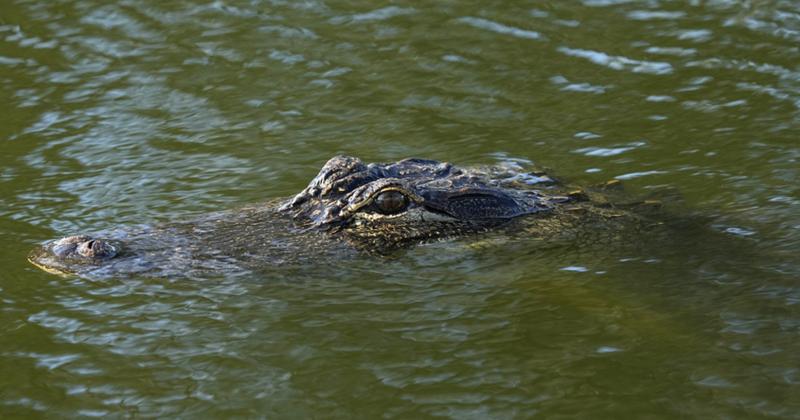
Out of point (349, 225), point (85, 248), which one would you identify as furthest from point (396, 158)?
point (85, 248)

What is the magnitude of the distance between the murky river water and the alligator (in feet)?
0.41

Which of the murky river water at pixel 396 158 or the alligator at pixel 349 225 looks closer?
the murky river water at pixel 396 158

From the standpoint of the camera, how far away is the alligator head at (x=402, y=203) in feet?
18.7

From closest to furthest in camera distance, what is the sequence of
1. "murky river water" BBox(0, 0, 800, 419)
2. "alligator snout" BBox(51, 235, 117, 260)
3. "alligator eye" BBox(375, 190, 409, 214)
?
1. "murky river water" BBox(0, 0, 800, 419)
2. "alligator snout" BBox(51, 235, 117, 260)
3. "alligator eye" BBox(375, 190, 409, 214)

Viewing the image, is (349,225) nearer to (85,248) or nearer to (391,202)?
(391,202)

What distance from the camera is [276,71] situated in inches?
366

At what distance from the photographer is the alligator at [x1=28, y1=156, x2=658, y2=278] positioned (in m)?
5.58


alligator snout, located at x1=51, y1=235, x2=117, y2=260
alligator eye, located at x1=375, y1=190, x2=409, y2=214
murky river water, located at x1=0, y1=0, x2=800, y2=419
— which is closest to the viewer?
murky river water, located at x1=0, y1=0, x2=800, y2=419

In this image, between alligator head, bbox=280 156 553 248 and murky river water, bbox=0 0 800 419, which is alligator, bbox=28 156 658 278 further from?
murky river water, bbox=0 0 800 419

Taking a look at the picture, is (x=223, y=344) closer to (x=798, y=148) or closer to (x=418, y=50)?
(x=798, y=148)

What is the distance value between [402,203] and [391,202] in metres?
0.06

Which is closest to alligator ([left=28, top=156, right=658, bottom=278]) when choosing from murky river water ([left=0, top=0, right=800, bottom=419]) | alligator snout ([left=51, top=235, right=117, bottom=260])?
alligator snout ([left=51, top=235, right=117, bottom=260])

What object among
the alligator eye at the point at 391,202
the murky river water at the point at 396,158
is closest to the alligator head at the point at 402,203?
the alligator eye at the point at 391,202

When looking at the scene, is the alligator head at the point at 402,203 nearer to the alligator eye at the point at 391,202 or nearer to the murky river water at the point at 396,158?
the alligator eye at the point at 391,202
